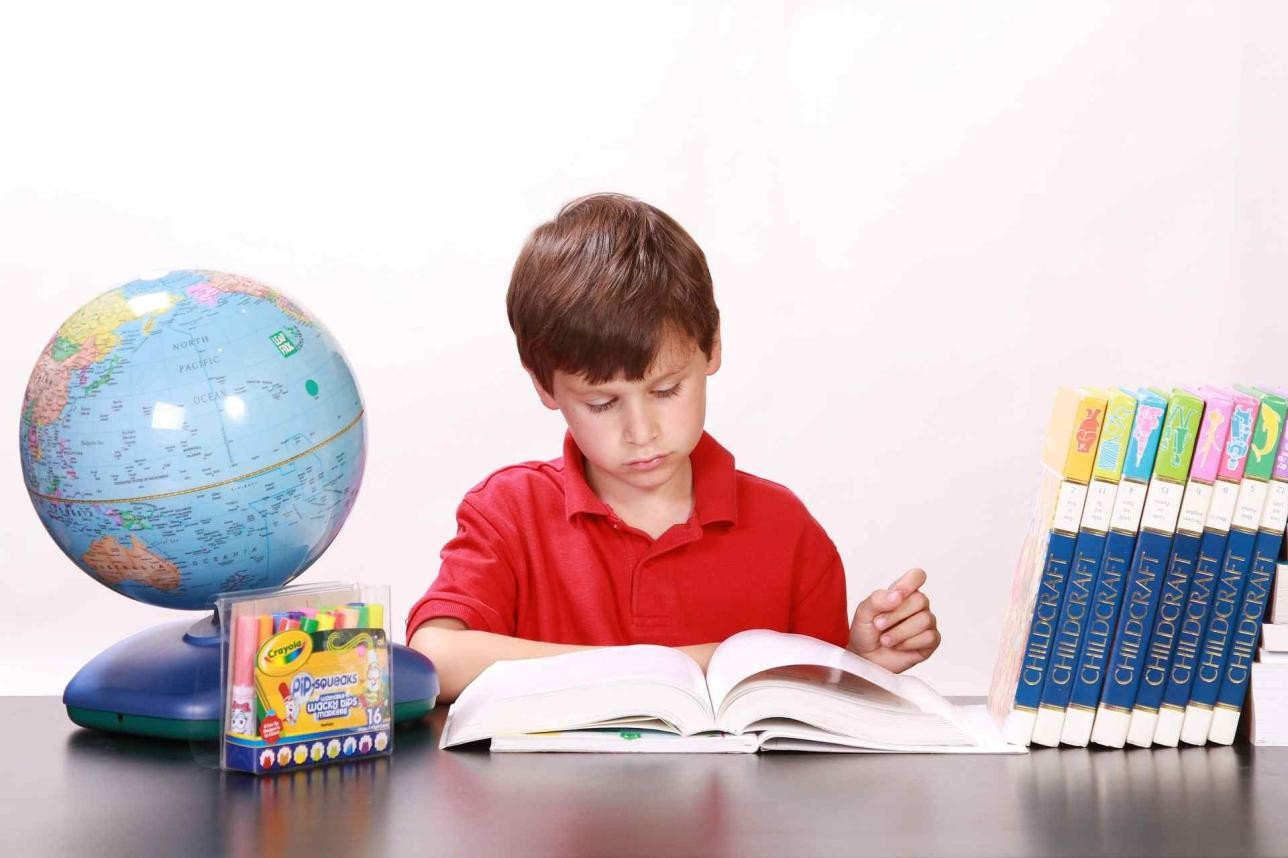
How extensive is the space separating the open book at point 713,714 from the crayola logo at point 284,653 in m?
0.14

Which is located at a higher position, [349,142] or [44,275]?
[349,142]

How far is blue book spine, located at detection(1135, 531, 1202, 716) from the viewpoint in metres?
1.21

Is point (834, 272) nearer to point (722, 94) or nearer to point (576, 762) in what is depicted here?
point (722, 94)

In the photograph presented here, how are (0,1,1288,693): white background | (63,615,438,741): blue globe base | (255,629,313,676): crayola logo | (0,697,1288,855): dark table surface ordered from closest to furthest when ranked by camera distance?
(0,697,1288,855): dark table surface, (255,629,313,676): crayola logo, (63,615,438,741): blue globe base, (0,1,1288,693): white background

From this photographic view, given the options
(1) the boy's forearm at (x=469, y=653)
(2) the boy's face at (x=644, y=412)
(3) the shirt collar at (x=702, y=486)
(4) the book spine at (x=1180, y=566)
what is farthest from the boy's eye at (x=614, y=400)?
(4) the book spine at (x=1180, y=566)

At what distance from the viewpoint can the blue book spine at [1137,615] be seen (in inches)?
47.3

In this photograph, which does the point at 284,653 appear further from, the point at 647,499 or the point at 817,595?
the point at 817,595

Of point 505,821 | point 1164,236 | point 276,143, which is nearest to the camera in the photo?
point 505,821

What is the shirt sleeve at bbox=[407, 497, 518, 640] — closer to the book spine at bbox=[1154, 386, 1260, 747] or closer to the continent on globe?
the continent on globe

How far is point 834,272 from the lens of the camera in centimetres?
377

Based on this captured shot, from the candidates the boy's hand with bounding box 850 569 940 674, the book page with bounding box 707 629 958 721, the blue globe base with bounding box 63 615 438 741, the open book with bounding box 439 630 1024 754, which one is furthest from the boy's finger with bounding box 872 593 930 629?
the blue globe base with bounding box 63 615 438 741

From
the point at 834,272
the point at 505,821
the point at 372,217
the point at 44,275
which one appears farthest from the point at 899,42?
the point at 505,821

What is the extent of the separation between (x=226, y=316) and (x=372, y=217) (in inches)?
100

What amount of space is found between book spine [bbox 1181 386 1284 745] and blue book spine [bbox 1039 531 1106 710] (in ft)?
0.32
